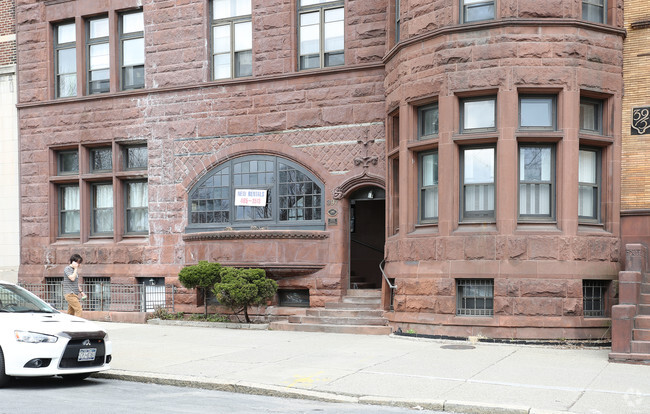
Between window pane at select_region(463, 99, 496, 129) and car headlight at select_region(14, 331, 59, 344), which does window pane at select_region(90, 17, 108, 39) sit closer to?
window pane at select_region(463, 99, 496, 129)

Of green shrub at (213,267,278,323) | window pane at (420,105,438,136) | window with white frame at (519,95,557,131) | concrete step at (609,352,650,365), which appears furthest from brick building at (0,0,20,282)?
concrete step at (609,352,650,365)

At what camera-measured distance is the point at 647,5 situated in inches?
606

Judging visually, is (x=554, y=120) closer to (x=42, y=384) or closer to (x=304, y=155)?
(x=304, y=155)

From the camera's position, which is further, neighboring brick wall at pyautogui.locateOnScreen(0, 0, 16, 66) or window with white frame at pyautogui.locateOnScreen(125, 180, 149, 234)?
neighboring brick wall at pyautogui.locateOnScreen(0, 0, 16, 66)

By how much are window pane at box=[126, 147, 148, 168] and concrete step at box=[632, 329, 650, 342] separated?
13.9 meters

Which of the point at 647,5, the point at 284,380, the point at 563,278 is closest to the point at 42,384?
the point at 284,380

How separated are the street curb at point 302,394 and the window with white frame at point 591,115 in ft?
27.0

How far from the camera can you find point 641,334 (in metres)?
12.8

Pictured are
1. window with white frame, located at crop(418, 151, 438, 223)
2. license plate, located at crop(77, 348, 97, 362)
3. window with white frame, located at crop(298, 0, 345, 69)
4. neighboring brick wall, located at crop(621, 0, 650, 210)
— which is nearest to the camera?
license plate, located at crop(77, 348, 97, 362)

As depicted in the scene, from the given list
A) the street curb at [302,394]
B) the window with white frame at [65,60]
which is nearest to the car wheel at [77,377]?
the street curb at [302,394]

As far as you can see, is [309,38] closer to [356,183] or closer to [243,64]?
[243,64]

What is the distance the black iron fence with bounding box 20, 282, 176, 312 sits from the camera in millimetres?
20656

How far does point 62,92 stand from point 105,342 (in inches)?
527

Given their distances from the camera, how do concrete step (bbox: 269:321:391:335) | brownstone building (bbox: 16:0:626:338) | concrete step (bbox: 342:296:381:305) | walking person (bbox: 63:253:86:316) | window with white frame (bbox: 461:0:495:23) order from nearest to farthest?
brownstone building (bbox: 16:0:626:338) < window with white frame (bbox: 461:0:495:23) < concrete step (bbox: 269:321:391:335) < walking person (bbox: 63:253:86:316) < concrete step (bbox: 342:296:381:305)
